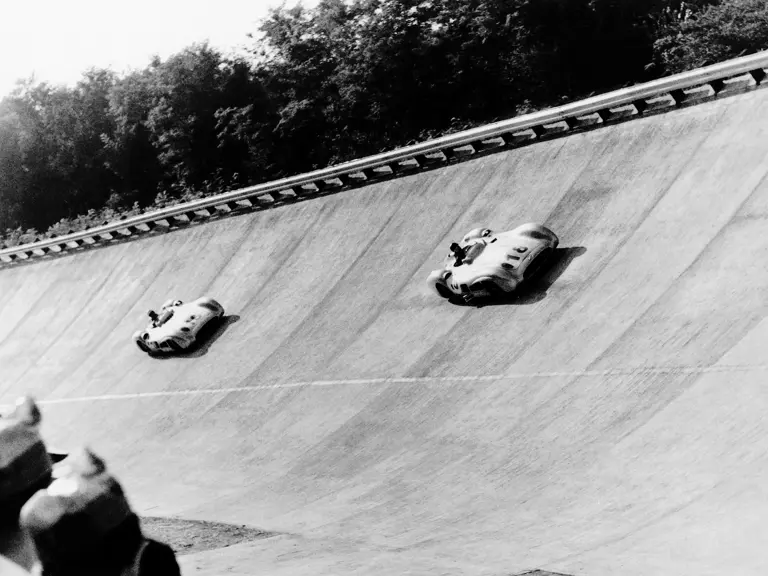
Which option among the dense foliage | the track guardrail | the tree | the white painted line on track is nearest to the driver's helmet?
the white painted line on track

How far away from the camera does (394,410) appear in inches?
622

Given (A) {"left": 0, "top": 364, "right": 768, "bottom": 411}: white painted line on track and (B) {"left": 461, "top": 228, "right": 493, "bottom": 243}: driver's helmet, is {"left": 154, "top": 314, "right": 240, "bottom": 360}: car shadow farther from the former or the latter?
(B) {"left": 461, "top": 228, "right": 493, "bottom": 243}: driver's helmet

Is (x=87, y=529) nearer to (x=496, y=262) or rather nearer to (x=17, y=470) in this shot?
(x=17, y=470)

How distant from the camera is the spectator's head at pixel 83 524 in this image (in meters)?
4.38

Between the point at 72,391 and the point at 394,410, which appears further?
the point at 72,391

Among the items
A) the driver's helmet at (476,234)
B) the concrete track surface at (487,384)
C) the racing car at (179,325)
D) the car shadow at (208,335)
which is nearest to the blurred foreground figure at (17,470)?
the concrete track surface at (487,384)

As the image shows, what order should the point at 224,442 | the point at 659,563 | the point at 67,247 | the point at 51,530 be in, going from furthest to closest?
the point at 67,247
the point at 224,442
the point at 659,563
the point at 51,530

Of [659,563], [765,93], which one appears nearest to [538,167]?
[765,93]

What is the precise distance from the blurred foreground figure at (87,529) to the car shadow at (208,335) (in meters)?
18.7

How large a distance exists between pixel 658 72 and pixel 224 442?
38.9 m

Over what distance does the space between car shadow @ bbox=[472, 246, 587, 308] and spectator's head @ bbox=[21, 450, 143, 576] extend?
40.1 ft

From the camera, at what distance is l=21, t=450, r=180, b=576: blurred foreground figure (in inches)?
173

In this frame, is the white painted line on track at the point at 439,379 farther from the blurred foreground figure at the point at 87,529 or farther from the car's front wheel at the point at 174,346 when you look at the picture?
the blurred foreground figure at the point at 87,529

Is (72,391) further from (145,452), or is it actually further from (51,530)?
(51,530)
